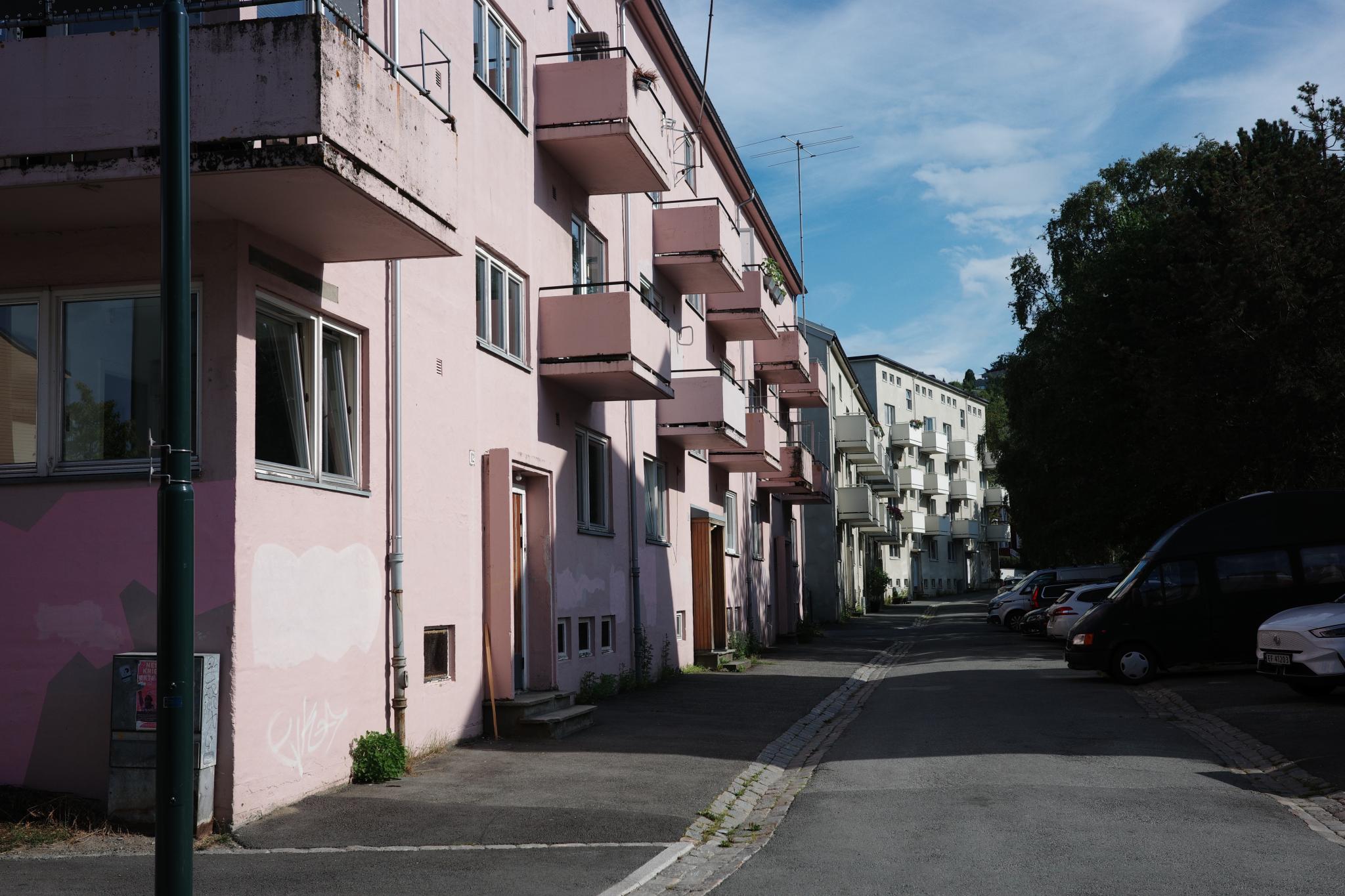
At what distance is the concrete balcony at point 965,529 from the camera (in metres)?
102

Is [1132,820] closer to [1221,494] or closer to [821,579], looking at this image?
[1221,494]

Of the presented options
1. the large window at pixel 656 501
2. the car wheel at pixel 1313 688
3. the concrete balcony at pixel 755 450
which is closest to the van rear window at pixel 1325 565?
the car wheel at pixel 1313 688

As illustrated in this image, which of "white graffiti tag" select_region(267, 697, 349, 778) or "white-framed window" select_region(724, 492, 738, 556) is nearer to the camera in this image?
"white graffiti tag" select_region(267, 697, 349, 778)

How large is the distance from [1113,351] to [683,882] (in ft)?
79.2

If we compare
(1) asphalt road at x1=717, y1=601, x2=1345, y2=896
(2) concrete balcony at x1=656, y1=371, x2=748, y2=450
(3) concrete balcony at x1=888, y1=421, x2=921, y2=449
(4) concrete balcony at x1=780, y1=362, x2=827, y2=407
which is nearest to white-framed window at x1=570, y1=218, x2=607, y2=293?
(2) concrete balcony at x1=656, y1=371, x2=748, y2=450

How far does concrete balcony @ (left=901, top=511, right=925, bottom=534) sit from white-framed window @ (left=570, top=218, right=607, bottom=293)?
6966 cm

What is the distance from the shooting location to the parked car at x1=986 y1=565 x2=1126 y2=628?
118 ft

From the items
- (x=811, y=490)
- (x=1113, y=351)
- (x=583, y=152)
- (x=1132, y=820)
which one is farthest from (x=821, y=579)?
(x=1132, y=820)

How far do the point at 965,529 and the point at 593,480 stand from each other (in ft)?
288

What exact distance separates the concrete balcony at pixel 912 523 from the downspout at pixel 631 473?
224 feet

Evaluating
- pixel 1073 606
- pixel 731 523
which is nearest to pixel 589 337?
pixel 731 523

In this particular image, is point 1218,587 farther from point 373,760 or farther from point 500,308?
point 373,760

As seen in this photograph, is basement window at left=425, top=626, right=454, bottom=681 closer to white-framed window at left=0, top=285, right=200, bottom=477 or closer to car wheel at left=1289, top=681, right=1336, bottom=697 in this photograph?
white-framed window at left=0, top=285, right=200, bottom=477

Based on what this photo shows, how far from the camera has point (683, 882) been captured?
24.6ft
